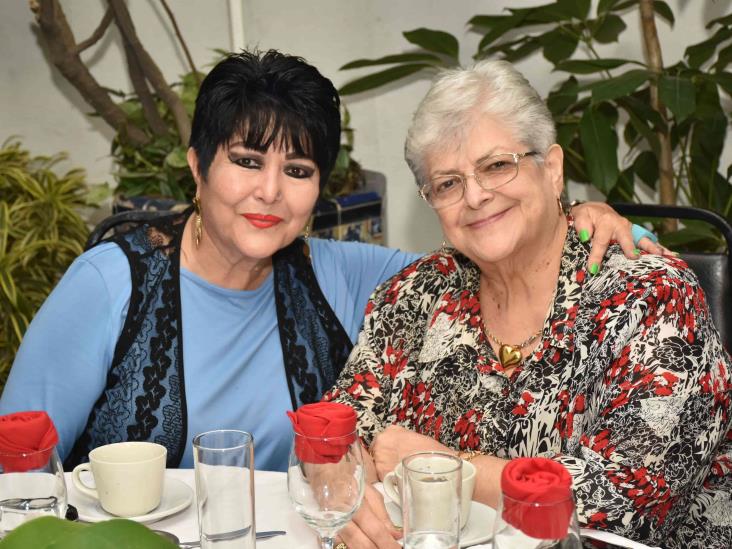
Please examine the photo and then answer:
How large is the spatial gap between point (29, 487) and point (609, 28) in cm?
293

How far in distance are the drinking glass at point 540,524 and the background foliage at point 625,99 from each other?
2253 millimetres

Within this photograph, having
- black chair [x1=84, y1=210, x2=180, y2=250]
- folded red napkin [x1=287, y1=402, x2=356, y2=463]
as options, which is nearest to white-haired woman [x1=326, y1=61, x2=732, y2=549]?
folded red napkin [x1=287, y1=402, x2=356, y2=463]

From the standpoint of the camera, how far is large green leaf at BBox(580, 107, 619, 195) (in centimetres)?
313

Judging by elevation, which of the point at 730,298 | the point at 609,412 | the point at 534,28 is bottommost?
the point at 609,412

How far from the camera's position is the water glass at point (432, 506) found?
3.21 feet

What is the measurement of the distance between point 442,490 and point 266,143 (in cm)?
117

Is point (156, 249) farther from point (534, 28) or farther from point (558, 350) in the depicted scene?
point (534, 28)

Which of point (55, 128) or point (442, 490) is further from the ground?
point (55, 128)

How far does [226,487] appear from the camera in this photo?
1054mm

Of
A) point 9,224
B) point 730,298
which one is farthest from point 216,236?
point 9,224

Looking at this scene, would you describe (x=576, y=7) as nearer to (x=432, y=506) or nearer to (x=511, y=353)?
(x=511, y=353)

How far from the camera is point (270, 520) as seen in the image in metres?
1.37

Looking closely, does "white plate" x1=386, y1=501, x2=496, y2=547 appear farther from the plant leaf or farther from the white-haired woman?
the plant leaf

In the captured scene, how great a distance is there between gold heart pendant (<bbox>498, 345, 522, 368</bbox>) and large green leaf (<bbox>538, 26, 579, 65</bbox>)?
1.89 metres
